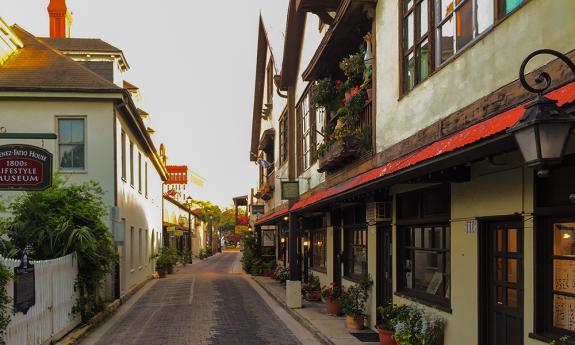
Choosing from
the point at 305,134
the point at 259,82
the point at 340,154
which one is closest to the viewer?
the point at 340,154

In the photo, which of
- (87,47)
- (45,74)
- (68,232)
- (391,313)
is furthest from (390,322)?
(87,47)

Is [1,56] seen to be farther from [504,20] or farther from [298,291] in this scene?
[504,20]

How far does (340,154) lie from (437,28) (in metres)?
4.77

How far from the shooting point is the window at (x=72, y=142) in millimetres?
18875

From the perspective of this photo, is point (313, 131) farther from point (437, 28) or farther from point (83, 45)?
point (83, 45)

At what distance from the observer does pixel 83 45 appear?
24.0 meters

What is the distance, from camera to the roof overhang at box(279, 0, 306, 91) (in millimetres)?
21812

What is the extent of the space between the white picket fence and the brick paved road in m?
0.77

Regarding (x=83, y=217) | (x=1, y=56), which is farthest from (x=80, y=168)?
(x=83, y=217)

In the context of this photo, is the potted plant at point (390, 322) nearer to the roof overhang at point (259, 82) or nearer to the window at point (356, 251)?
the window at point (356, 251)

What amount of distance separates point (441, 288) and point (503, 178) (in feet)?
9.28

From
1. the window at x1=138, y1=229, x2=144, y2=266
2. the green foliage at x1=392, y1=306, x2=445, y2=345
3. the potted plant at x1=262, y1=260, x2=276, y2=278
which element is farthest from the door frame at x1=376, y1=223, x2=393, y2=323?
the potted plant at x1=262, y1=260, x2=276, y2=278

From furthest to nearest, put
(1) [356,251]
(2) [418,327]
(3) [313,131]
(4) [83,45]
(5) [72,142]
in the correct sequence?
(4) [83,45] < (3) [313,131] < (5) [72,142] < (1) [356,251] < (2) [418,327]

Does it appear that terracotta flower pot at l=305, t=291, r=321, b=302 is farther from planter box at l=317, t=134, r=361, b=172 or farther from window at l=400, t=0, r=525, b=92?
window at l=400, t=0, r=525, b=92
